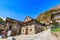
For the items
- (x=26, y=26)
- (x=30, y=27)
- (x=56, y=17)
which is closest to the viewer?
(x=56, y=17)

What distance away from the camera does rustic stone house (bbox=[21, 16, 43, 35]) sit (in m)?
35.9

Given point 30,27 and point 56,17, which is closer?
point 56,17

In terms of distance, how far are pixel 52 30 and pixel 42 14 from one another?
3172cm

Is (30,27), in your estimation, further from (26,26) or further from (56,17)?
(56,17)

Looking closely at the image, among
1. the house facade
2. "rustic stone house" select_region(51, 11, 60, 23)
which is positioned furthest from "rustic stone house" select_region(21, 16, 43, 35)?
"rustic stone house" select_region(51, 11, 60, 23)

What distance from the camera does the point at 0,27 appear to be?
48344 mm

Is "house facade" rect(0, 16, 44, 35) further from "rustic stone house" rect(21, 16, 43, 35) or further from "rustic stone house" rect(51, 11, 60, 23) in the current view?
"rustic stone house" rect(51, 11, 60, 23)

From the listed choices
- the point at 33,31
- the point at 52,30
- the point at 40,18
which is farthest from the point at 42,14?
the point at 52,30

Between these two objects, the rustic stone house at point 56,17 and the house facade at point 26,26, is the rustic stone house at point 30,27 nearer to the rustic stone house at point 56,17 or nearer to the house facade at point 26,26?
the house facade at point 26,26

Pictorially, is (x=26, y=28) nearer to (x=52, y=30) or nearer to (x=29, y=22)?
(x=29, y=22)

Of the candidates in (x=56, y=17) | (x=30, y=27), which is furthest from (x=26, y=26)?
(x=56, y=17)

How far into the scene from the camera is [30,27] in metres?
36.9

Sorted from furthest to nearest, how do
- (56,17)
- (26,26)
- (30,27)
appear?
(26,26) → (30,27) → (56,17)

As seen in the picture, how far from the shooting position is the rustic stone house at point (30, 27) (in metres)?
35.9
